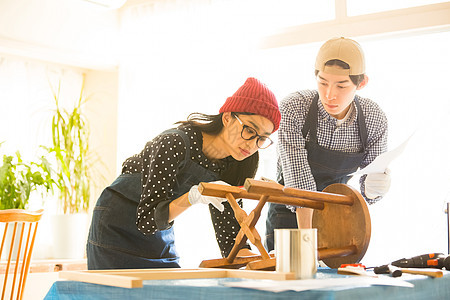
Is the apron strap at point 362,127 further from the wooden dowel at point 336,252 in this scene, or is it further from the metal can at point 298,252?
the metal can at point 298,252

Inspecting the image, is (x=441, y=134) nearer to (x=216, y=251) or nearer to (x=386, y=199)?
(x=386, y=199)

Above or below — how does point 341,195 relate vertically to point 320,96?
below

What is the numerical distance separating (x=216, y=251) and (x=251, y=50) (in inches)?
49.9

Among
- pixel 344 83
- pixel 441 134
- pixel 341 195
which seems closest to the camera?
pixel 341 195

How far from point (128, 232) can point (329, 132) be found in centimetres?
80

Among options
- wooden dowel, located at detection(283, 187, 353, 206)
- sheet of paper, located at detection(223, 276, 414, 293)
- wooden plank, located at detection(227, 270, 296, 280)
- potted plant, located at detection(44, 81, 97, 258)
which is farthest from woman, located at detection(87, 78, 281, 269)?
potted plant, located at detection(44, 81, 97, 258)

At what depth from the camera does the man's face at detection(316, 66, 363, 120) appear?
6.57ft

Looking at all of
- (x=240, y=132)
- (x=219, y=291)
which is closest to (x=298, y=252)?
(x=219, y=291)

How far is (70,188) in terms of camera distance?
385 cm

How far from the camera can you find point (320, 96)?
6.79ft

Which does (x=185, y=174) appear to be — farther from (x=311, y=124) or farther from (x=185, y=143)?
(x=311, y=124)

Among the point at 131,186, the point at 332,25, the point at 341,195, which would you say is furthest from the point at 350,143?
the point at 332,25

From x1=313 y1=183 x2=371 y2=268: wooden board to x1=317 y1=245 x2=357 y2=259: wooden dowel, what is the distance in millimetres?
13

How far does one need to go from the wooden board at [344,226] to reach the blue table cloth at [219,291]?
194mm
